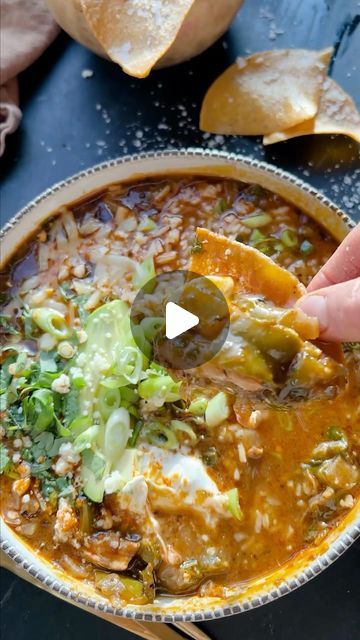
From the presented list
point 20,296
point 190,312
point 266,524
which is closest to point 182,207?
point 20,296

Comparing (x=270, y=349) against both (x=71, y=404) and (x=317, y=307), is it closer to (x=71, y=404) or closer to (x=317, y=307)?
(x=317, y=307)

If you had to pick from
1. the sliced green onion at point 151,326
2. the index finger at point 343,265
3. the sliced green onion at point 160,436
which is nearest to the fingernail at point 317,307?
the index finger at point 343,265

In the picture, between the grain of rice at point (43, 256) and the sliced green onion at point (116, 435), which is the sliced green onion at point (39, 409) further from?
the grain of rice at point (43, 256)

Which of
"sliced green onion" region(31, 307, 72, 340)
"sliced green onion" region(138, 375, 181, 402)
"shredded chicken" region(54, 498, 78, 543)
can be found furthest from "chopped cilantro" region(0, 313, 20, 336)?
"shredded chicken" region(54, 498, 78, 543)

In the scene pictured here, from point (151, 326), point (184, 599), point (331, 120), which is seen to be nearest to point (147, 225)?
point (151, 326)

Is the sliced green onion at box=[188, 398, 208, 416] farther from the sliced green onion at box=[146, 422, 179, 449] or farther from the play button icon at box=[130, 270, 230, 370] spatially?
the play button icon at box=[130, 270, 230, 370]
